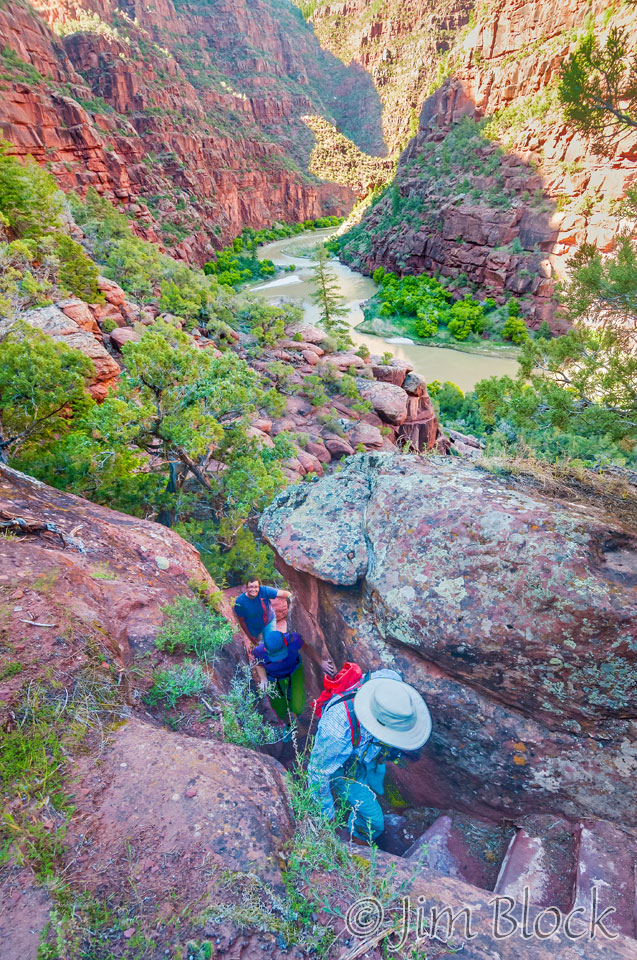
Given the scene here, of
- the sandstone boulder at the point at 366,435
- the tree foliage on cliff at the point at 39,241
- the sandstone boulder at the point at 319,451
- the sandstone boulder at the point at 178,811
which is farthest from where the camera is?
the sandstone boulder at the point at 366,435

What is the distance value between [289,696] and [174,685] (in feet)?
5.31

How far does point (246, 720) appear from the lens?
10.0 ft

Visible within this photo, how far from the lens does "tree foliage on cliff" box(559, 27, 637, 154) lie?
361cm

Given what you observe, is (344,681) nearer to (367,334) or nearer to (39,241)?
(39,241)

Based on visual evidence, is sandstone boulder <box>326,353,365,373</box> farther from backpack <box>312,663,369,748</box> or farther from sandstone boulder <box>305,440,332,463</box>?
backpack <box>312,663,369,748</box>

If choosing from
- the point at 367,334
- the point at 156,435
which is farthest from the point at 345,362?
the point at 367,334

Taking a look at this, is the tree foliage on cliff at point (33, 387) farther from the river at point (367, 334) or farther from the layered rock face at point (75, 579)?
the river at point (367, 334)

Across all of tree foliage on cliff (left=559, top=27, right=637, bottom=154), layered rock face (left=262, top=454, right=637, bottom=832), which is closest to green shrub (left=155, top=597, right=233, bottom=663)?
layered rock face (left=262, top=454, right=637, bottom=832)

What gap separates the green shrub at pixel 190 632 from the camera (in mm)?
3443

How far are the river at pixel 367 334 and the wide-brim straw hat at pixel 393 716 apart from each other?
8063 millimetres

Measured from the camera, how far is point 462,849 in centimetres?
286

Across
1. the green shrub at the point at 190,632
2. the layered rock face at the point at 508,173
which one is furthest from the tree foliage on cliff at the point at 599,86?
the layered rock face at the point at 508,173

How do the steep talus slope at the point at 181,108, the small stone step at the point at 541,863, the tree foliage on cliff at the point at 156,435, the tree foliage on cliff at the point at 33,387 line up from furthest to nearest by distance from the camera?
1. the steep talus slope at the point at 181,108
2. the tree foliage on cliff at the point at 156,435
3. the tree foliage on cliff at the point at 33,387
4. the small stone step at the point at 541,863

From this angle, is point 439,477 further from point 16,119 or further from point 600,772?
point 16,119
